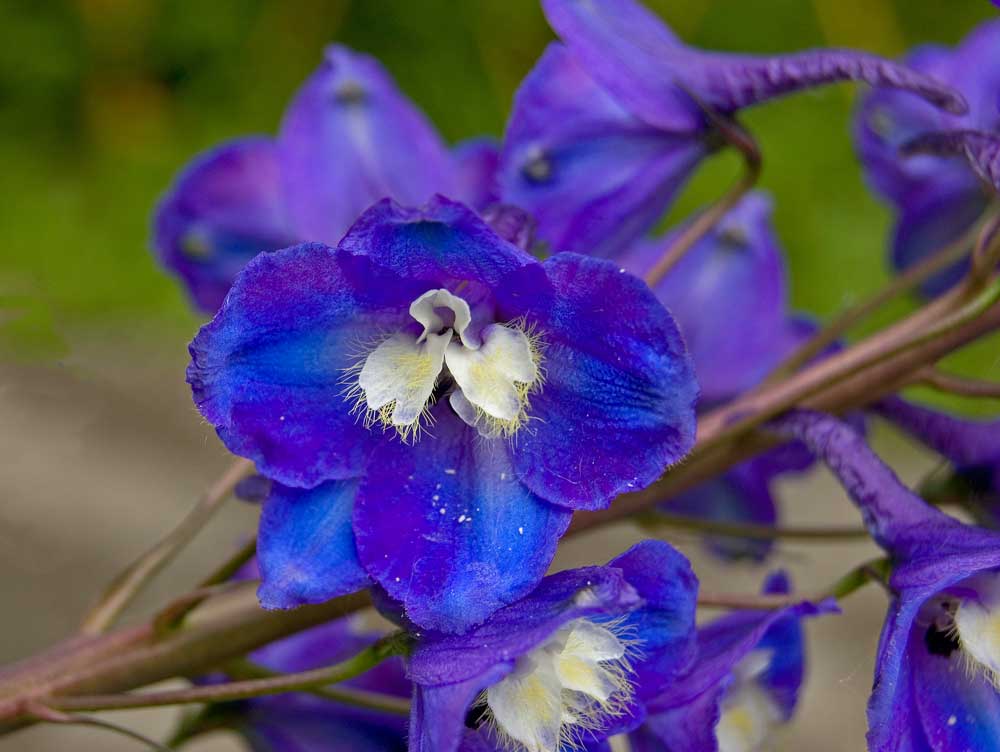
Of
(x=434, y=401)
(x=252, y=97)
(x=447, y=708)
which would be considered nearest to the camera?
(x=447, y=708)

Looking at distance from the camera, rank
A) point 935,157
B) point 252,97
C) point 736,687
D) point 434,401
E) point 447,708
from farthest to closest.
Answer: point 252,97 → point 935,157 → point 736,687 → point 434,401 → point 447,708

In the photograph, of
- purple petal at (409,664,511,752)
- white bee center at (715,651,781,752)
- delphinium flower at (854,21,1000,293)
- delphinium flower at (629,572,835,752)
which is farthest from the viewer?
delphinium flower at (854,21,1000,293)

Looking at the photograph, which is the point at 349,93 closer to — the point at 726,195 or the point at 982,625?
the point at 726,195

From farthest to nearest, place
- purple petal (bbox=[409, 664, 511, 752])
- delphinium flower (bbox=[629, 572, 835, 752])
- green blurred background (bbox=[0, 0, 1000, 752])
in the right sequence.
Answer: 1. green blurred background (bbox=[0, 0, 1000, 752])
2. delphinium flower (bbox=[629, 572, 835, 752])
3. purple petal (bbox=[409, 664, 511, 752])

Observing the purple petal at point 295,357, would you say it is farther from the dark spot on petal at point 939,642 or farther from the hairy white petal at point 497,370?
the dark spot on petal at point 939,642

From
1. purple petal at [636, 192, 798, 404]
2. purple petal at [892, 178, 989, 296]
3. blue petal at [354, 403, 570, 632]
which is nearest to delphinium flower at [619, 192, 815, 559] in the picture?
purple petal at [636, 192, 798, 404]

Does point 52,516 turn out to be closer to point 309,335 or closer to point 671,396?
point 309,335

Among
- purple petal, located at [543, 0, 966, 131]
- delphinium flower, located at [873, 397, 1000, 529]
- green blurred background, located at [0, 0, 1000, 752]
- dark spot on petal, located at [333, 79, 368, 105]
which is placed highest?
purple petal, located at [543, 0, 966, 131]

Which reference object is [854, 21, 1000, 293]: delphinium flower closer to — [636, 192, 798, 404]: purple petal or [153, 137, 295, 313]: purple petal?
[636, 192, 798, 404]: purple petal

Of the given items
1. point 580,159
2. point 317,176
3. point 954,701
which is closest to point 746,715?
point 954,701
